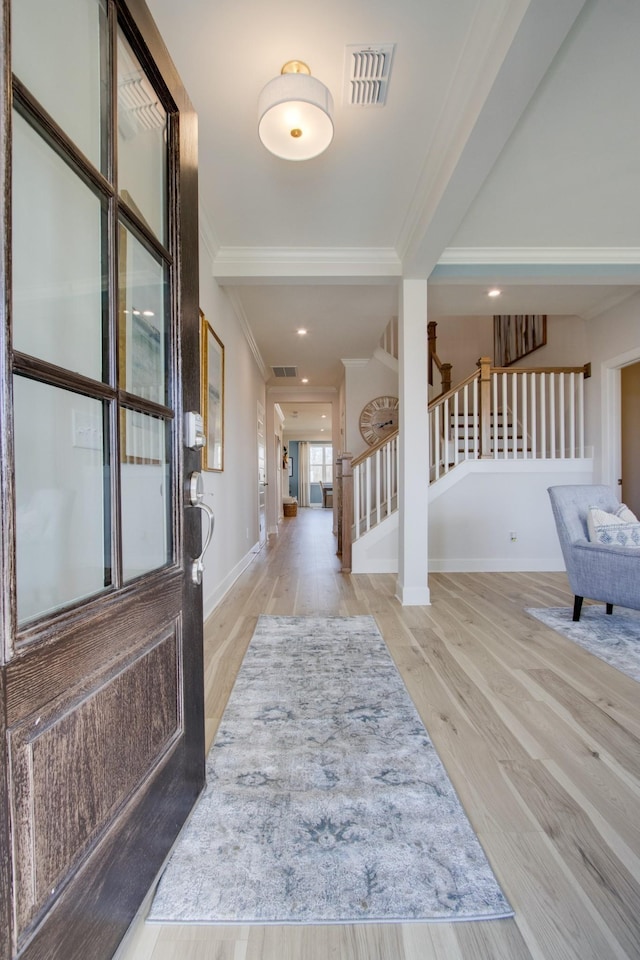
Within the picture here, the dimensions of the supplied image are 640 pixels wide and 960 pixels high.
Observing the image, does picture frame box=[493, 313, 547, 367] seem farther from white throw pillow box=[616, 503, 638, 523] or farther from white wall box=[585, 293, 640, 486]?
white throw pillow box=[616, 503, 638, 523]

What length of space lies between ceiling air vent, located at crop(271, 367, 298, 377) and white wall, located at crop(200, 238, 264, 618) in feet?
2.98

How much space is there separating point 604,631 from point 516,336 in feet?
15.6

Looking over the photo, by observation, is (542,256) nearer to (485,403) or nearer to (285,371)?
(485,403)

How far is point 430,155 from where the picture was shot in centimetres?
229

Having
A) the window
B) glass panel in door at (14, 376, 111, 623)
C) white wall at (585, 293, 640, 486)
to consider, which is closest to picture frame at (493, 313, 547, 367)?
white wall at (585, 293, 640, 486)

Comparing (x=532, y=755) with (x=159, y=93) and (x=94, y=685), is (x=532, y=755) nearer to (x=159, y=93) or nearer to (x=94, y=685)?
(x=94, y=685)

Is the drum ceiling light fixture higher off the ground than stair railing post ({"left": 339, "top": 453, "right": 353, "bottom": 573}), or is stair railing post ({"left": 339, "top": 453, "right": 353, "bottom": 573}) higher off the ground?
the drum ceiling light fixture

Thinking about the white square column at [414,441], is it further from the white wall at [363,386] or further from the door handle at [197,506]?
the white wall at [363,386]

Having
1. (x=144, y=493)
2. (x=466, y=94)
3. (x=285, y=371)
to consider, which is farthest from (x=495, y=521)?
(x=144, y=493)

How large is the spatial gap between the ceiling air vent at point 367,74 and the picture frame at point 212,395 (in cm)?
152

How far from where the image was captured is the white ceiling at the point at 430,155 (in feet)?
5.26

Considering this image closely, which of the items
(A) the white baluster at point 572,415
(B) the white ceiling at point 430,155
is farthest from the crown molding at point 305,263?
(A) the white baluster at point 572,415

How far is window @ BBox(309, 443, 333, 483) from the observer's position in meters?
16.9

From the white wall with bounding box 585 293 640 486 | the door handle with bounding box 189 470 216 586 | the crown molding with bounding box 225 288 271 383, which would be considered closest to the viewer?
the door handle with bounding box 189 470 216 586
